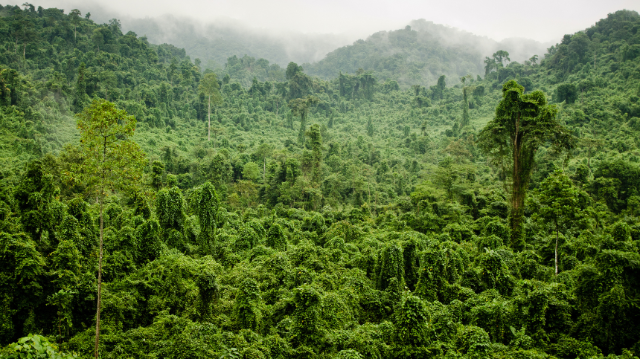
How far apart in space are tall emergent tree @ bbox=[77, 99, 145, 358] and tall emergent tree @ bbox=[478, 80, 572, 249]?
58.1ft

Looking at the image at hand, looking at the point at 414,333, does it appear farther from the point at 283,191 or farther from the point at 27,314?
the point at 283,191

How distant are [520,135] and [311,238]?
13450 millimetres

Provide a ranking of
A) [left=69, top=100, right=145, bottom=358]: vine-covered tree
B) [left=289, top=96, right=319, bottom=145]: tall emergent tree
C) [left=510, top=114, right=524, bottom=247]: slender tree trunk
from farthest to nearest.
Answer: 1. [left=289, top=96, right=319, bottom=145]: tall emergent tree
2. [left=510, top=114, right=524, bottom=247]: slender tree trunk
3. [left=69, top=100, right=145, bottom=358]: vine-covered tree

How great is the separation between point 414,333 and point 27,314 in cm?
1057

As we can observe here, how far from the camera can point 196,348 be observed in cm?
778

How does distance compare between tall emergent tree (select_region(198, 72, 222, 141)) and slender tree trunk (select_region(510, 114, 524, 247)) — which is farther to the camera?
tall emergent tree (select_region(198, 72, 222, 141))

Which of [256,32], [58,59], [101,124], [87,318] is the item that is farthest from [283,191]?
[256,32]

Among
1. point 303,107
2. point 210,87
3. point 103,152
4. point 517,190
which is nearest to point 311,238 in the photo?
point 517,190

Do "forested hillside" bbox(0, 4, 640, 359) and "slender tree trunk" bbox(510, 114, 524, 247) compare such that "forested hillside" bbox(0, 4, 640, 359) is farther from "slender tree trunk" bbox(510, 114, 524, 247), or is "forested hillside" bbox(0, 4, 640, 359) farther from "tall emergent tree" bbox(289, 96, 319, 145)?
"tall emergent tree" bbox(289, 96, 319, 145)

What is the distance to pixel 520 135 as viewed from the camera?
17891 mm

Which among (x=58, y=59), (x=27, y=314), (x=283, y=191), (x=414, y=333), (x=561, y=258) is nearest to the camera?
(x=414, y=333)

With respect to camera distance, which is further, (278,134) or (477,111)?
(477,111)

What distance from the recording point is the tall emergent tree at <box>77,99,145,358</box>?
7688 millimetres

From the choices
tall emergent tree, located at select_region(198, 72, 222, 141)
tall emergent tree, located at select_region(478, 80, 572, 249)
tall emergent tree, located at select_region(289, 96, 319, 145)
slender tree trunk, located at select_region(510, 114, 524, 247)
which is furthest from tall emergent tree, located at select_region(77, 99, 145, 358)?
tall emergent tree, located at select_region(198, 72, 222, 141)
